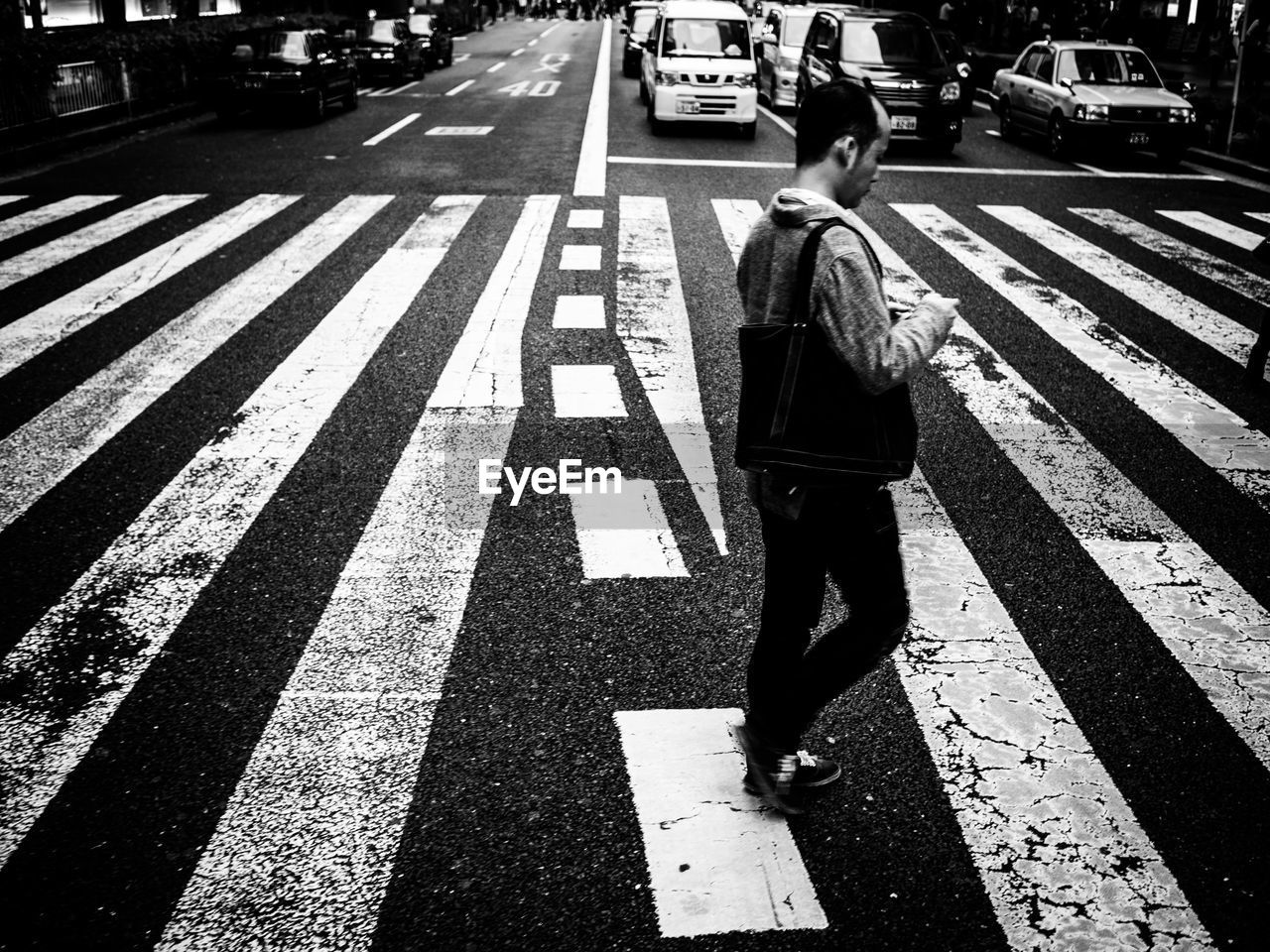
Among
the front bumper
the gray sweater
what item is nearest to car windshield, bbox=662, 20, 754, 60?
the front bumper

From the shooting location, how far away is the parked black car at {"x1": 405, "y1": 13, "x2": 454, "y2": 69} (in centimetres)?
3056

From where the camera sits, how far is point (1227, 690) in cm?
385

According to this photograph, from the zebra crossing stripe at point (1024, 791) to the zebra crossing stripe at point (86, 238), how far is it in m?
8.04

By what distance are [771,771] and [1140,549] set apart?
2585 millimetres

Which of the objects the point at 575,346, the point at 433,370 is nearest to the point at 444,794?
the point at 433,370

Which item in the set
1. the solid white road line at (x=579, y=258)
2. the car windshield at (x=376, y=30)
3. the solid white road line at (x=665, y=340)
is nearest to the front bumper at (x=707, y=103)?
the solid white road line at (x=665, y=340)

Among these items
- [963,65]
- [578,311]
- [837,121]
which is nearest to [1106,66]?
[963,65]

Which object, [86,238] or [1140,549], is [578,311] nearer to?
[1140,549]

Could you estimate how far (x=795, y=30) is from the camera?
2183 cm

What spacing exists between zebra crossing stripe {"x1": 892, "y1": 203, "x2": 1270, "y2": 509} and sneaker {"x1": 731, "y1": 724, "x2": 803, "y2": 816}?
3454mm

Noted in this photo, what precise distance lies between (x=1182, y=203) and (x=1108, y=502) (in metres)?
9.47

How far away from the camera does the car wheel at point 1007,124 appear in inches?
726

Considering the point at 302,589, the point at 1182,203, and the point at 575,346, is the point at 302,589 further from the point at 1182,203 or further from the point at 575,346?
the point at 1182,203

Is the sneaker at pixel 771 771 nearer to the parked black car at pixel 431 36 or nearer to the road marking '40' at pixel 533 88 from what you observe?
the road marking '40' at pixel 533 88
